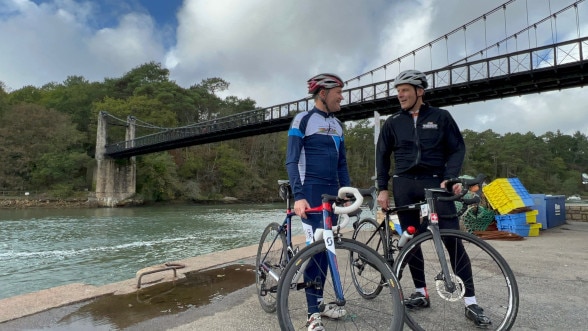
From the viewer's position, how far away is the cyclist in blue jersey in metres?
2.02

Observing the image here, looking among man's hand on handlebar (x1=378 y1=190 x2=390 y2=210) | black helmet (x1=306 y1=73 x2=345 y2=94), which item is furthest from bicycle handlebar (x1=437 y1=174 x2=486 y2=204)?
black helmet (x1=306 y1=73 x2=345 y2=94)

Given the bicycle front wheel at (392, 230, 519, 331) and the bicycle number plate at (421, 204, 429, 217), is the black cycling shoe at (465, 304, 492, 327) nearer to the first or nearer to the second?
the bicycle front wheel at (392, 230, 519, 331)

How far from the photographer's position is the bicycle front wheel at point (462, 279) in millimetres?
1831

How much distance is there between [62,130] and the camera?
36.5 metres

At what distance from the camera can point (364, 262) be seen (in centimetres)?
180

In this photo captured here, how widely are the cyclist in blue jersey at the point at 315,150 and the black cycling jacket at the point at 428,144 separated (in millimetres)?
402

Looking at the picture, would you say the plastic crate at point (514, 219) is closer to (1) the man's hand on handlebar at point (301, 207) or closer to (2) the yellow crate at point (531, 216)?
(2) the yellow crate at point (531, 216)

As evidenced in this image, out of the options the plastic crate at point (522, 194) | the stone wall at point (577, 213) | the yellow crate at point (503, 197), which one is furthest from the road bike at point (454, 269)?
Result: the stone wall at point (577, 213)

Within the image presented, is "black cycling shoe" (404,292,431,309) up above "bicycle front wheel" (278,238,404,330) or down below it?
below

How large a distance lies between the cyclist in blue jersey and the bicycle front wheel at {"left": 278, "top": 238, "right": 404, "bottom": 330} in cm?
23

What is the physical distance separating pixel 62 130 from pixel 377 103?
30.2m

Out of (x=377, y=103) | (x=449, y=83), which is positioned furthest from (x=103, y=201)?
(x=449, y=83)

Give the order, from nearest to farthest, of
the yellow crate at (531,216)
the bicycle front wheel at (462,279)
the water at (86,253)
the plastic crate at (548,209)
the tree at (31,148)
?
the bicycle front wheel at (462,279) → the yellow crate at (531,216) → the water at (86,253) → the plastic crate at (548,209) → the tree at (31,148)

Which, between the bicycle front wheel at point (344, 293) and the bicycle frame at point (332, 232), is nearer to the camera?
the bicycle front wheel at point (344, 293)
